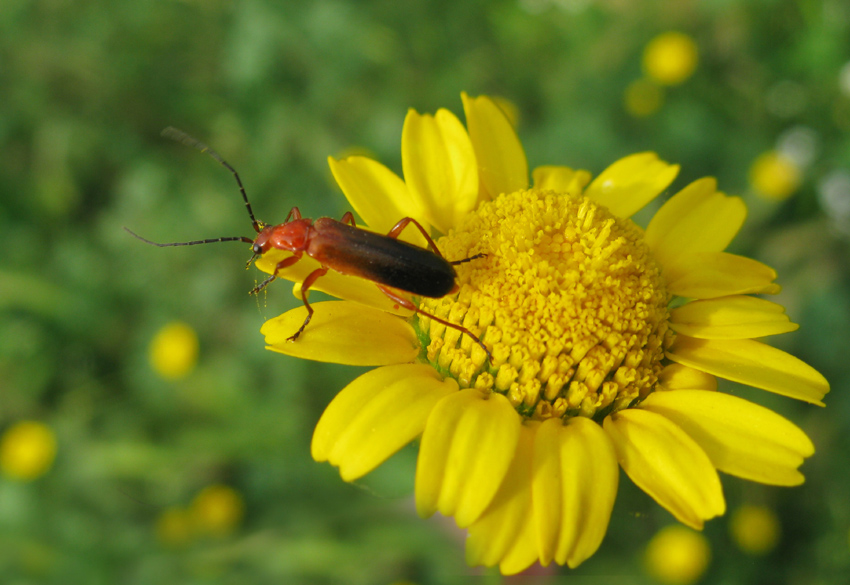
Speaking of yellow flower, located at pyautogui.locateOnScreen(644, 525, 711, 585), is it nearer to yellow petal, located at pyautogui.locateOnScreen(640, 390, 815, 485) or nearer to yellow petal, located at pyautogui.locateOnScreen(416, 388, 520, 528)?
yellow petal, located at pyautogui.locateOnScreen(640, 390, 815, 485)

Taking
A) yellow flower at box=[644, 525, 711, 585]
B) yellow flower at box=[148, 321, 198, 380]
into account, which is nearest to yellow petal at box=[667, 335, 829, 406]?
yellow flower at box=[644, 525, 711, 585]

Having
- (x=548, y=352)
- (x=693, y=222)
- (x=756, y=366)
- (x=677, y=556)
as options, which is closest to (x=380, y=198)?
(x=548, y=352)

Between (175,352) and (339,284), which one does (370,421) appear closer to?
(339,284)

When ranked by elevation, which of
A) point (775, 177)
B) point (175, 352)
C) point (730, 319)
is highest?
point (730, 319)

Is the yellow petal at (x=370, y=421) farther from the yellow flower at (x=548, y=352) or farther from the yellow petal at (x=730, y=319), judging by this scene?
the yellow petal at (x=730, y=319)

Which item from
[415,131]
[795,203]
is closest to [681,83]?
[795,203]

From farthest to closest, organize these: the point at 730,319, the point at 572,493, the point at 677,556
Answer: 1. the point at 677,556
2. the point at 730,319
3. the point at 572,493
